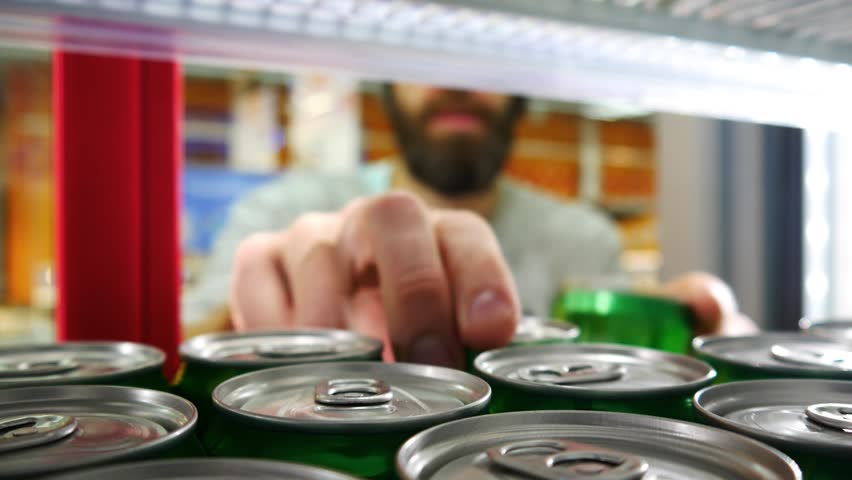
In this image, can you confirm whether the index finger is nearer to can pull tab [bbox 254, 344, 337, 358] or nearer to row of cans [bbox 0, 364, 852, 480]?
can pull tab [bbox 254, 344, 337, 358]

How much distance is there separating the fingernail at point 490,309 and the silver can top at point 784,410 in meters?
0.34

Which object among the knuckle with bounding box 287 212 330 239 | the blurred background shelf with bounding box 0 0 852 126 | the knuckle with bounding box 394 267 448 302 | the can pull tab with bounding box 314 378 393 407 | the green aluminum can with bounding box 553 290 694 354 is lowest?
the green aluminum can with bounding box 553 290 694 354

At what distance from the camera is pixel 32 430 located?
0.61 metres

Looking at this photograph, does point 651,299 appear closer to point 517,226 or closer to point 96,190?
point 96,190

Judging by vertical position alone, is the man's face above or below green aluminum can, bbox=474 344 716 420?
above

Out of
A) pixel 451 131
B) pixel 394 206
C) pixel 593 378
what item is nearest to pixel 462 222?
pixel 394 206

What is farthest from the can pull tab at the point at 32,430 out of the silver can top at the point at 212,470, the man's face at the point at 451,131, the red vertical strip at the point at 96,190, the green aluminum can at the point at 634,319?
the man's face at the point at 451,131

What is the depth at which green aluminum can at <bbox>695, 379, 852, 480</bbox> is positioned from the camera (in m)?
0.56

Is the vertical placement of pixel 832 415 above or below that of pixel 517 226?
below

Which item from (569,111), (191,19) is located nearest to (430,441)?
(191,19)

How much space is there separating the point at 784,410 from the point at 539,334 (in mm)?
436

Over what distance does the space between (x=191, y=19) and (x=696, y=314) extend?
106 cm

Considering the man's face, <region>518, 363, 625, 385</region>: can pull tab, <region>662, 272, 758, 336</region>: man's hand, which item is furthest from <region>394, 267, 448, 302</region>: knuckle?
the man's face

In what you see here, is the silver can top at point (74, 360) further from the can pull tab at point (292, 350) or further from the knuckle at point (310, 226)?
the knuckle at point (310, 226)
